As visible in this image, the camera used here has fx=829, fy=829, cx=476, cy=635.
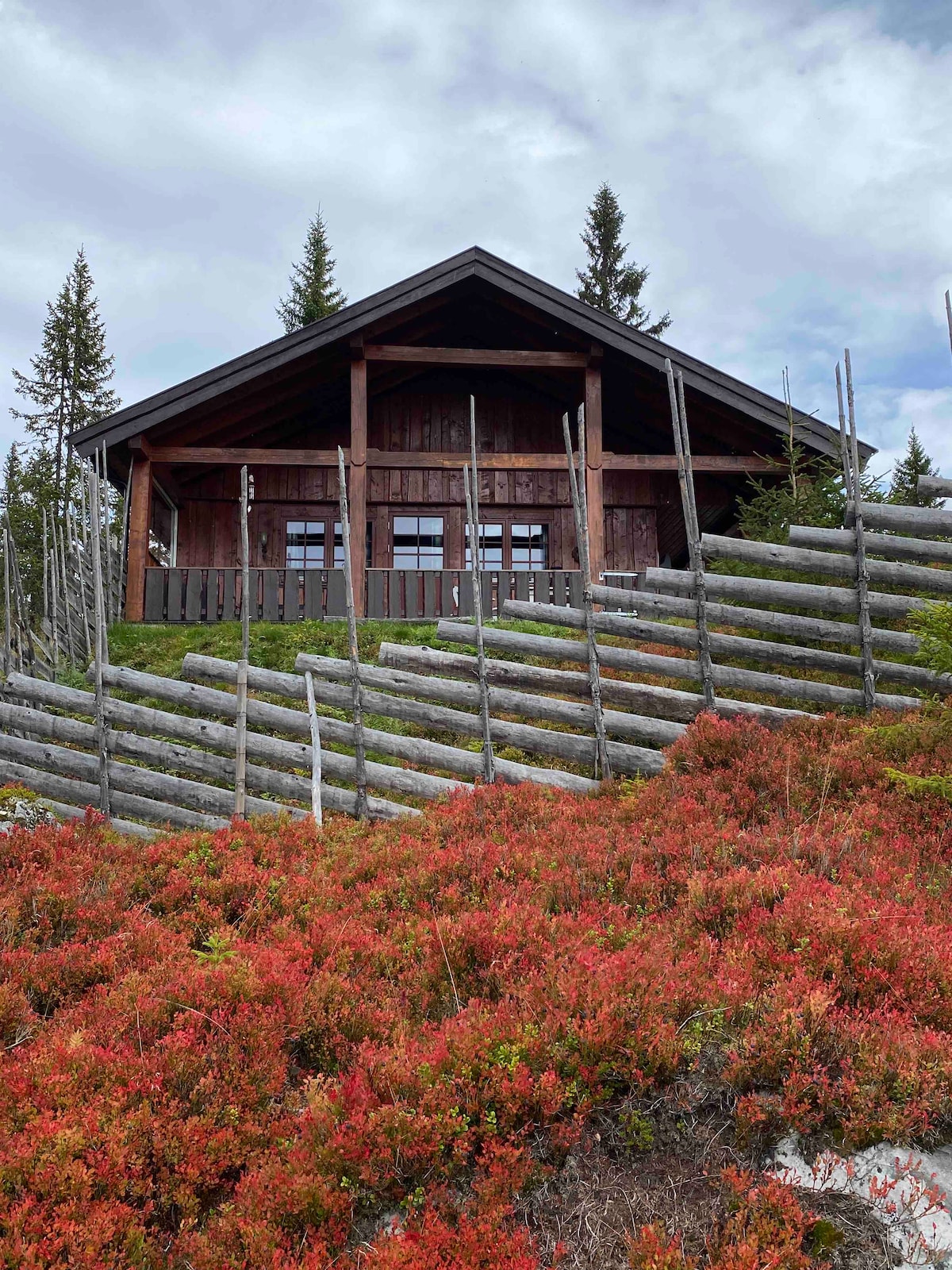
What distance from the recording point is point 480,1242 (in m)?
3.15

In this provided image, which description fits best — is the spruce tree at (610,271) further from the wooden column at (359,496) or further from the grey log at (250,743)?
the grey log at (250,743)

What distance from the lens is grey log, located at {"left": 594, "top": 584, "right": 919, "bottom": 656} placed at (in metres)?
9.48

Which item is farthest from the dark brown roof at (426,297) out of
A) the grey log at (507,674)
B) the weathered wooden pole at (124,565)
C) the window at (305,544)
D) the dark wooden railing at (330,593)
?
the grey log at (507,674)

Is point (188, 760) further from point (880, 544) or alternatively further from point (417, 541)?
point (417, 541)

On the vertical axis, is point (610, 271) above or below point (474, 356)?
above

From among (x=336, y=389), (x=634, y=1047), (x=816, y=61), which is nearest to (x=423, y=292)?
(x=336, y=389)

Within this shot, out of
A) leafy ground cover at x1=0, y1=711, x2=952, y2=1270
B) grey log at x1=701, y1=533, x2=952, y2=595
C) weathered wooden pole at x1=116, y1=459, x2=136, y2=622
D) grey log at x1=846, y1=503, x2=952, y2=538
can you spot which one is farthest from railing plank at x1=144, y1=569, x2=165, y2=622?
grey log at x1=846, y1=503, x2=952, y2=538

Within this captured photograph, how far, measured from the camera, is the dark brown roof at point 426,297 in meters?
16.5

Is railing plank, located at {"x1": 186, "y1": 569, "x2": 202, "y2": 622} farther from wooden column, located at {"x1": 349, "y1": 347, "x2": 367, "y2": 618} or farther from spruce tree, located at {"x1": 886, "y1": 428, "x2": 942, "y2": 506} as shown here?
spruce tree, located at {"x1": 886, "y1": 428, "x2": 942, "y2": 506}

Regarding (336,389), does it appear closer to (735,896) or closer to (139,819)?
(139,819)

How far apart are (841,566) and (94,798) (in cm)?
880

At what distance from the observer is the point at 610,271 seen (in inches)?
1590

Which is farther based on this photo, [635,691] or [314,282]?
[314,282]

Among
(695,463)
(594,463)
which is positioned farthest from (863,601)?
(594,463)
